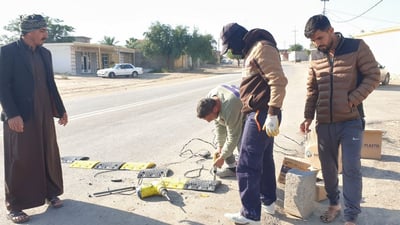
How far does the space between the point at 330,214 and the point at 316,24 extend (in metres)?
1.95

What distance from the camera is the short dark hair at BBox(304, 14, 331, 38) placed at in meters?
3.78

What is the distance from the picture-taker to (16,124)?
4.15 m

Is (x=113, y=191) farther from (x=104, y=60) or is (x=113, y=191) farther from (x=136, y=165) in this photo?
(x=104, y=60)

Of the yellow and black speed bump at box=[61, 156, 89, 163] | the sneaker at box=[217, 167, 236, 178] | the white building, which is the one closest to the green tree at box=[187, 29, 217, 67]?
the white building

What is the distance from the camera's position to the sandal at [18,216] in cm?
418

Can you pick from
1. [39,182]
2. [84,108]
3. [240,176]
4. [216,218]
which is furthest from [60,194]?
[84,108]

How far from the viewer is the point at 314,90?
421cm

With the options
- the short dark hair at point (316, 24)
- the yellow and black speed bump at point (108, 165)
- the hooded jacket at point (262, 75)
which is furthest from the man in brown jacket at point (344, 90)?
the yellow and black speed bump at point (108, 165)

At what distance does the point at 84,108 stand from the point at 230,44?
1145 cm

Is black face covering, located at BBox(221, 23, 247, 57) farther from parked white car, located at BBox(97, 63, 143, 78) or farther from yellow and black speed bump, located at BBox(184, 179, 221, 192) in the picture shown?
parked white car, located at BBox(97, 63, 143, 78)

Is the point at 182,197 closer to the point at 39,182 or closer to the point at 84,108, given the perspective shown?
the point at 39,182

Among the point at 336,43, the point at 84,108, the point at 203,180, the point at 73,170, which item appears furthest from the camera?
the point at 84,108

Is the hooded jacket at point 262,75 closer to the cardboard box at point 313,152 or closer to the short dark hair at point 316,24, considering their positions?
the short dark hair at point 316,24

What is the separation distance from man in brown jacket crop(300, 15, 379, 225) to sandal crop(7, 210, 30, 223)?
10.5 ft
